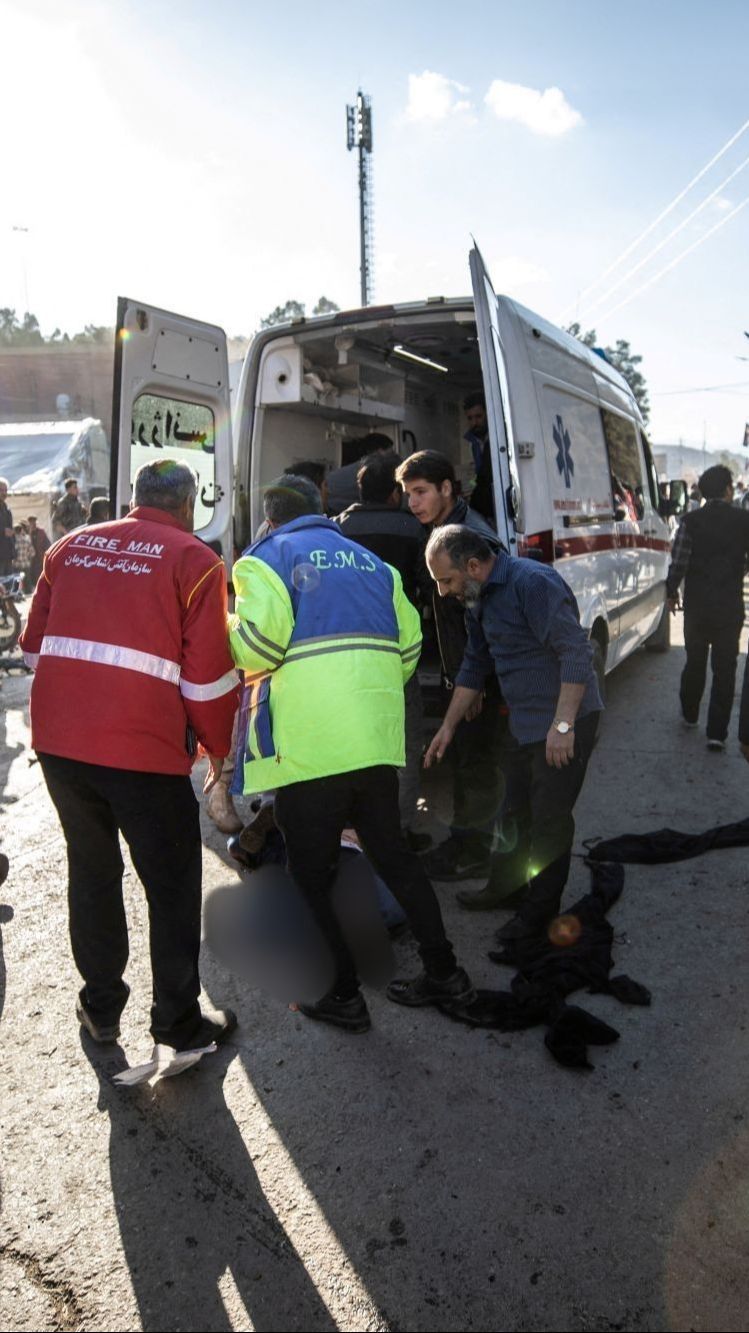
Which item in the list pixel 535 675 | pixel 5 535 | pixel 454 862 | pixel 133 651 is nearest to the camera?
pixel 133 651

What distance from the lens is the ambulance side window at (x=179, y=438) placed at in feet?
15.0

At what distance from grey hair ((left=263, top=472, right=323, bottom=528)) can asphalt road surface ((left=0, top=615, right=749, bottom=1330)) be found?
939mm

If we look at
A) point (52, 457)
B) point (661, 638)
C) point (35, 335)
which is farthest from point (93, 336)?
point (661, 638)

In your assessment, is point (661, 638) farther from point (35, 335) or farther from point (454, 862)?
point (35, 335)

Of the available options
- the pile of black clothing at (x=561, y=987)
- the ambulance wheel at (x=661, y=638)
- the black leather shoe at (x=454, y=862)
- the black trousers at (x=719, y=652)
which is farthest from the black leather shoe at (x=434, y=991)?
the ambulance wheel at (x=661, y=638)

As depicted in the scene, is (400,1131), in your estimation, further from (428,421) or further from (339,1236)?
(428,421)

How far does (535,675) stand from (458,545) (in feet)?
1.90

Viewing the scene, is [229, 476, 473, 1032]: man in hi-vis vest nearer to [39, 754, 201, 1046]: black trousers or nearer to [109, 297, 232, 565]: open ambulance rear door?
[39, 754, 201, 1046]: black trousers

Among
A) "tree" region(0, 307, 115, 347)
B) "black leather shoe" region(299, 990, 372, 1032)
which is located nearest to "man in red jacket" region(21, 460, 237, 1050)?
"black leather shoe" region(299, 990, 372, 1032)

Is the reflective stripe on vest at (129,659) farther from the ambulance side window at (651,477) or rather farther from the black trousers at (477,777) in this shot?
the ambulance side window at (651,477)

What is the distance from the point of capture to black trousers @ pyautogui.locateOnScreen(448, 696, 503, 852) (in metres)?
4.33

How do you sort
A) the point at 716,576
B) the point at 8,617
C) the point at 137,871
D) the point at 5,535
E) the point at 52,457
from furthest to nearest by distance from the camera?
the point at 52,457 < the point at 5,535 < the point at 8,617 < the point at 716,576 < the point at 137,871

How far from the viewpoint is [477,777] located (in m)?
4.37

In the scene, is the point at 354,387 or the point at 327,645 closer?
the point at 327,645
